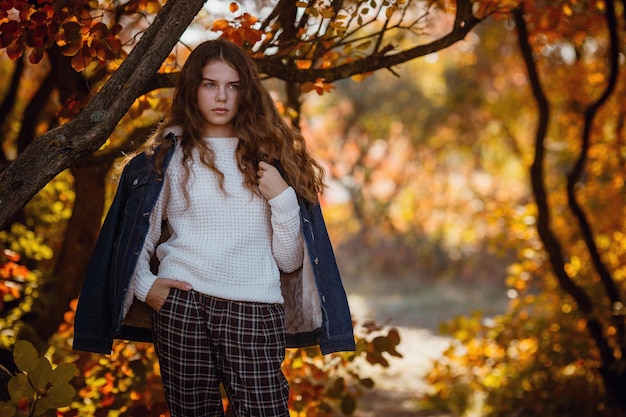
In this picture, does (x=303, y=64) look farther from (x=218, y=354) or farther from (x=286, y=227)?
(x=218, y=354)

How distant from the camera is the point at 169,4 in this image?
2.78 meters

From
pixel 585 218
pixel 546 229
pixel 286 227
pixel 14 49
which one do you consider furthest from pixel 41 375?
pixel 585 218

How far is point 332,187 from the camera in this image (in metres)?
7.55

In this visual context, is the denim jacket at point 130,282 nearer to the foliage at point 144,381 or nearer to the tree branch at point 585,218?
the foliage at point 144,381

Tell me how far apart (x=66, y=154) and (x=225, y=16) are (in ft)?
7.71

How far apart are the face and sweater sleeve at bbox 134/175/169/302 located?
284 millimetres

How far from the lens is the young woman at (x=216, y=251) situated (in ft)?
9.11

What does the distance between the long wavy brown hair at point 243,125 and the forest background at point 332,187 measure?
178 millimetres

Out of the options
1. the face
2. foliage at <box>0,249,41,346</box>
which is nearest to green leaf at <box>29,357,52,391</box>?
the face

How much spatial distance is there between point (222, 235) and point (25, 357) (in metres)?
0.81

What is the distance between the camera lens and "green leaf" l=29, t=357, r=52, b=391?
2213 millimetres

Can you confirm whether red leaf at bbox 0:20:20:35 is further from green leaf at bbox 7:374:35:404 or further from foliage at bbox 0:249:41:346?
green leaf at bbox 7:374:35:404

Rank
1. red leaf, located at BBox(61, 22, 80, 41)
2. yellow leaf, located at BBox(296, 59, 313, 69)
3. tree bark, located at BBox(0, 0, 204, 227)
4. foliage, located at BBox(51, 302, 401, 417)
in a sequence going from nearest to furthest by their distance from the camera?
tree bark, located at BBox(0, 0, 204, 227), red leaf, located at BBox(61, 22, 80, 41), foliage, located at BBox(51, 302, 401, 417), yellow leaf, located at BBox(296, 59, 313, 69)

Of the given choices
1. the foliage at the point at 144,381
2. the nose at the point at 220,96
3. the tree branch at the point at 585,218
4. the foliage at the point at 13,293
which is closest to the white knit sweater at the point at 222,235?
the nose at the point at 220,96
